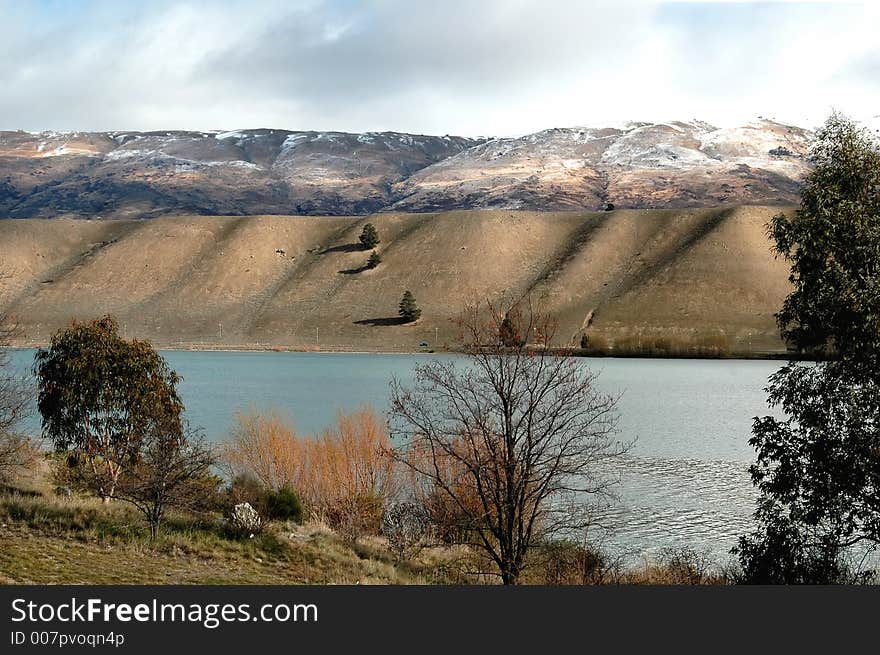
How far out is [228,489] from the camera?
1142 inches

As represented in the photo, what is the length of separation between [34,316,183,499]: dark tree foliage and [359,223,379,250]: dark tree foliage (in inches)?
5718

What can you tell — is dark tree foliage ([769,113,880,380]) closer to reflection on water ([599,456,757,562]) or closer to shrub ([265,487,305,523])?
reflection on water ([599,456,757,562])

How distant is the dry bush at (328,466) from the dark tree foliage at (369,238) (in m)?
138

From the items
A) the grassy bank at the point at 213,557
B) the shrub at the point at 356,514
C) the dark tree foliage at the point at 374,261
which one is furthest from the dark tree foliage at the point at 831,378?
the dark tree foliage at the point at 374,261

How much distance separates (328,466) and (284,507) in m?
6.24

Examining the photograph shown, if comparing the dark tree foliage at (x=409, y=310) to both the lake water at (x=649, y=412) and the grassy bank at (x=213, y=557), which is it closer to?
the lake water at (x=649, y=412)

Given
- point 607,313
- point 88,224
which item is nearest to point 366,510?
point 607,313

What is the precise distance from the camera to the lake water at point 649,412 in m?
30.4

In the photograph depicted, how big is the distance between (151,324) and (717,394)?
105277mm

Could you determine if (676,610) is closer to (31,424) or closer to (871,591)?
(871,591)

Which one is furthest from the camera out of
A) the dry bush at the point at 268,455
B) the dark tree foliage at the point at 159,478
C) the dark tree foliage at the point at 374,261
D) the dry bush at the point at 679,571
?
the dark tree foliage at the point at 374,261

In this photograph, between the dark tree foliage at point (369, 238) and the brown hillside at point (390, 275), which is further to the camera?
the dark tree foliage at point (369, 238)

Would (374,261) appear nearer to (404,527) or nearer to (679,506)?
(679,506)

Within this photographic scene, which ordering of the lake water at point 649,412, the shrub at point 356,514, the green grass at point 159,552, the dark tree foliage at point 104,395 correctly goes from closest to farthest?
the green grass at point 159,552 < the dark tree foliage at point 104,395 < the shrub at point 356,514 < the lake water at point 649,412
